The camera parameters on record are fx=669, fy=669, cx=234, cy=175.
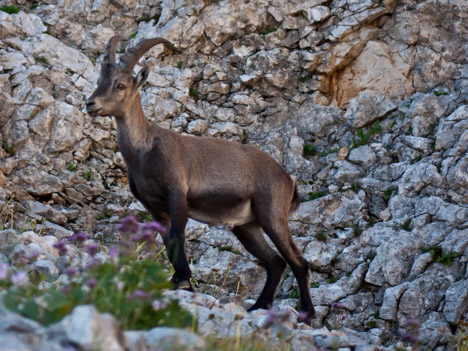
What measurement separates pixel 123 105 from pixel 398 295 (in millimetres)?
5108

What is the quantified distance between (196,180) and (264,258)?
49.1 inches

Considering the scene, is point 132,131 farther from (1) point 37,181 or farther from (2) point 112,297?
(1) point 37,181

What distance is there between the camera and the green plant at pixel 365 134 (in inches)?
497

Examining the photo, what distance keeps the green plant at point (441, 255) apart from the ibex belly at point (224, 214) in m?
3.75

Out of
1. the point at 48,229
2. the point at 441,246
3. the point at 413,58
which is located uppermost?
the point at 413,58

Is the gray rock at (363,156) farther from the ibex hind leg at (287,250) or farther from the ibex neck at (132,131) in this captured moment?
the ibex neck at (132,131)

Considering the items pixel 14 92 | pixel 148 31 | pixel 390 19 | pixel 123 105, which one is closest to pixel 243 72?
pixel 148 31

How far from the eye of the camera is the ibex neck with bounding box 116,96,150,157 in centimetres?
726

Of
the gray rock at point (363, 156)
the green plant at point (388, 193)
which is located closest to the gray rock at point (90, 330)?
the green plant at point (388, 193)

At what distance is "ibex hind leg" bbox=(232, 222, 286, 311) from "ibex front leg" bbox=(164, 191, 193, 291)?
111 centimetres

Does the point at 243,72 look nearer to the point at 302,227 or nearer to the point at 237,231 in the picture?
A: the point at 302,227

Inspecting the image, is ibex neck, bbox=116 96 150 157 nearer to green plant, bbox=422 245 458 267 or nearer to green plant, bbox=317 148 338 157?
green plant, bbox=422 245 458 267

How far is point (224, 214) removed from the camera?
755 cm

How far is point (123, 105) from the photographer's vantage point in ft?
24.2
